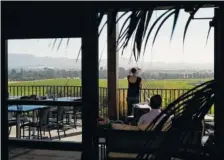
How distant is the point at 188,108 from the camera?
0.98m

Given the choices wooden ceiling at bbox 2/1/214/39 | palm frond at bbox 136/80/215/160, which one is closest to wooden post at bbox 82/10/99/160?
wooden ceiling at bbox 2/1/214/39

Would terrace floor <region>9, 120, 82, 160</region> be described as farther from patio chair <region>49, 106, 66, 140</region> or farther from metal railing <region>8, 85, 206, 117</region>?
metal railing <region>8, 85, 206, 117</region>

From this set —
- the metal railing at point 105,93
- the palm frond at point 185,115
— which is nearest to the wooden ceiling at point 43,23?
the palm frond at point 185,115

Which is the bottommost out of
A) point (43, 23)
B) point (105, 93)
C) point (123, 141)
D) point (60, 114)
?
point (60, 114)

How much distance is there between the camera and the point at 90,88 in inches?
129

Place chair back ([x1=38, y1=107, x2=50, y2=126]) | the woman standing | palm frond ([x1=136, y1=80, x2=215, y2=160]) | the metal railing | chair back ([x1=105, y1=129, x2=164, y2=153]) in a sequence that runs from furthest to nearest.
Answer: the woman standing → the metal railing → chair back ([x1=38, y1=107, x2=50, y2=126]) → chair back ([x1=105, y1=129, x2=164, y2=153]) → palm frond ([x1=136, y1=80, x2=215, y2=160])

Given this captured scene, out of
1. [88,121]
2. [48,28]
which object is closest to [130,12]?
[88,121]

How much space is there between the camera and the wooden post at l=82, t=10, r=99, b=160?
315 centimetres

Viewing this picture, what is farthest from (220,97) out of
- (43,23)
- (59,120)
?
(59,120)

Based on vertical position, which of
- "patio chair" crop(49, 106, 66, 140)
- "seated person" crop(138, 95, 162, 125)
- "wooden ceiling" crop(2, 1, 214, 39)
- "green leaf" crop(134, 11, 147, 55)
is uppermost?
"wooden ceiling" crop(2, 1, 214, 39)

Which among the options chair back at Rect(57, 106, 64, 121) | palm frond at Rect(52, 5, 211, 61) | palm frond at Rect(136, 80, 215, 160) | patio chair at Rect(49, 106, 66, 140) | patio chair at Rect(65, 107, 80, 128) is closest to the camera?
palm frond at Rect(136, 80, 215, 160)

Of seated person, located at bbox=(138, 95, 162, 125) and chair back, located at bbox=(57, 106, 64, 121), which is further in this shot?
chair back, located at bbox=(57, 106, 64, 121)

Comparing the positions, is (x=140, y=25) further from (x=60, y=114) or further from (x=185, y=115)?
(x=60, y=114)

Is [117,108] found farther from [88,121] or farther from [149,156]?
[149,156]
